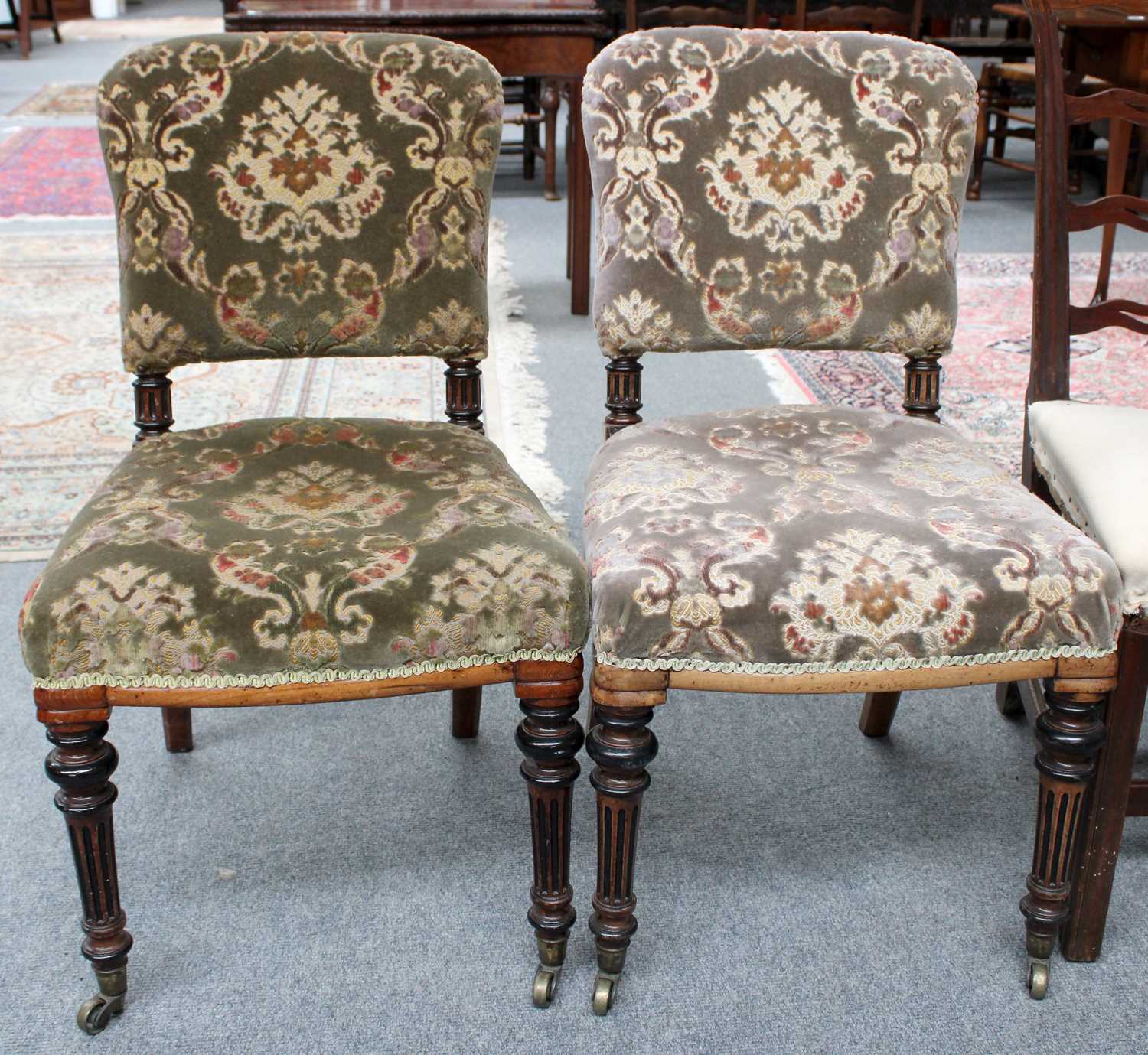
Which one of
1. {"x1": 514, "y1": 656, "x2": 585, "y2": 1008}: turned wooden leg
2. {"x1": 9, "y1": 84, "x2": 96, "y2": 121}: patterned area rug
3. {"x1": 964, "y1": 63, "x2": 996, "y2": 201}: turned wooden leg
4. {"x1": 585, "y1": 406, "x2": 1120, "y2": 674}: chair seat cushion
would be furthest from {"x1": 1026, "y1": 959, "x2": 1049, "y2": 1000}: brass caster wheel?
{"x1": 9, "y1": 84, "x2": 96, "y2": 121}: patterned area rug

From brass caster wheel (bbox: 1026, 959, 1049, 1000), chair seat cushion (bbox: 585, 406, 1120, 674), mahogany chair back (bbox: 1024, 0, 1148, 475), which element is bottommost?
brass caster wheel (bbox: 1026, 959, 1049, 1000)

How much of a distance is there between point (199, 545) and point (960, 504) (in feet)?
2.41

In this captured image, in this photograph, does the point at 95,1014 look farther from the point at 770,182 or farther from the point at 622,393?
the point at 770,182

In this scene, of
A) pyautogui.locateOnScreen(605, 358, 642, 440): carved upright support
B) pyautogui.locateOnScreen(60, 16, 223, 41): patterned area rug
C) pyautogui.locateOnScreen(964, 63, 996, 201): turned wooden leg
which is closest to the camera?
pyautogui.locateOnScreen(605, 358, 642, 440): carved upright support

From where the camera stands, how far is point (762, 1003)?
4.30 feet

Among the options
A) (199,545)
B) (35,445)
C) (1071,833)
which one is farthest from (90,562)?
(35,445)

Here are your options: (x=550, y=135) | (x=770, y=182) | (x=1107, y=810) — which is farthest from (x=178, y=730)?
(x=550, y=135)

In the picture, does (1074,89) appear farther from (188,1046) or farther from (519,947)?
(188,1046)

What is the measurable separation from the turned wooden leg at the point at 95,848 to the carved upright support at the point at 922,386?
101 cm

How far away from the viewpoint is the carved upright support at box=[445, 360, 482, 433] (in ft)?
5.24

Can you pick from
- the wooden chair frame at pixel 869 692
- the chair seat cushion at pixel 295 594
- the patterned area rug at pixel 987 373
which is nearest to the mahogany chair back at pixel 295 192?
the chair seat cushion at pixel 295 594

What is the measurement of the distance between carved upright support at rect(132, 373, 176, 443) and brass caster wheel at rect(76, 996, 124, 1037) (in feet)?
2.05

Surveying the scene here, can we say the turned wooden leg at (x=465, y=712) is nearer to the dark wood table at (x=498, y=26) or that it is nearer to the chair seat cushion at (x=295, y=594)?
the chair seat cushion at (x=295, y=594)

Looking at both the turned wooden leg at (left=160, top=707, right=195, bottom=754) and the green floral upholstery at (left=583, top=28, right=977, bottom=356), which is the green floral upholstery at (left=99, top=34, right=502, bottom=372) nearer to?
the green floral upholstery at (left=583, top=28, right=977, bottom=356)
